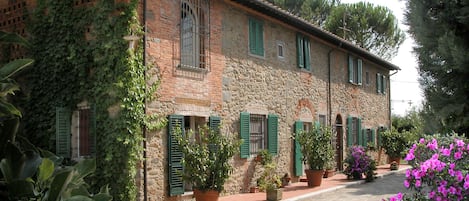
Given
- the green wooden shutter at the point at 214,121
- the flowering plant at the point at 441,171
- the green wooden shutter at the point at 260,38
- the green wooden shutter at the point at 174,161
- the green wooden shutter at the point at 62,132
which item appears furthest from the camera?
the green wooden shutter at the point at 260,38

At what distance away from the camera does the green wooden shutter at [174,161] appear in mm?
9789

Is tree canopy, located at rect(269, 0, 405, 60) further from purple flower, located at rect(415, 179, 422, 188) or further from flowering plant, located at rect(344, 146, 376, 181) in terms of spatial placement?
purple flower, located at rect(415, 179, 422, 188)

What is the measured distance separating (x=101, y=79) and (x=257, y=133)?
4920 millimetres

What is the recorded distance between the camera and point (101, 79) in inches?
364

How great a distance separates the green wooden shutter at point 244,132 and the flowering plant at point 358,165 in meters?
4.66

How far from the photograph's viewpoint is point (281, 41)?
1402cm

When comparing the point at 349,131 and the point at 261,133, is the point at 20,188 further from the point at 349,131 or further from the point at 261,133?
the point at 349,131

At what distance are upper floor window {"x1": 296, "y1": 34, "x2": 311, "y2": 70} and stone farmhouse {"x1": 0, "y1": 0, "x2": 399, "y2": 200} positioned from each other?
0.03 meters

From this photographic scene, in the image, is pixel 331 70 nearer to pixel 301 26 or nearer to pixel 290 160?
pixel 301 26

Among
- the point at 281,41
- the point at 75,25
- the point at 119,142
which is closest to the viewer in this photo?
the point at 119,142

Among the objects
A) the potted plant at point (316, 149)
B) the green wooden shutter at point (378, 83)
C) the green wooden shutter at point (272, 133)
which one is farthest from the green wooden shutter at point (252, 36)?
the green wooden shutter at point (378, 83)

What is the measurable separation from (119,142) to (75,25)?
2601 mm

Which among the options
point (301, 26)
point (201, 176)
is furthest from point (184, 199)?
point (301, 26)

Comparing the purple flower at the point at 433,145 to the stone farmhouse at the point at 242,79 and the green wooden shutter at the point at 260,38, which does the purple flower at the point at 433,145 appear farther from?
the green wooden shutter at the point at 260,38
